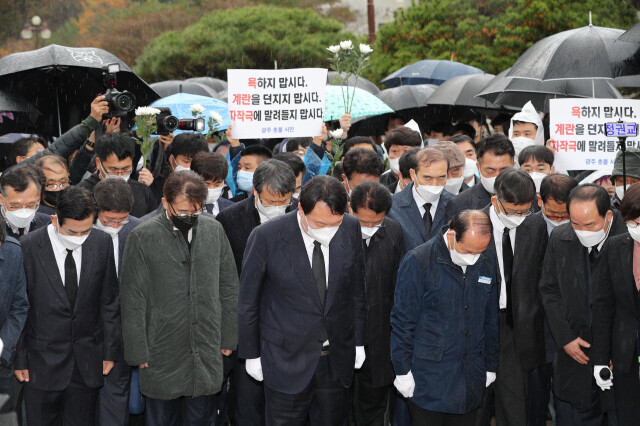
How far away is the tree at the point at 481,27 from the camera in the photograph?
2233 centimetres

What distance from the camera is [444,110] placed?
49.7ft

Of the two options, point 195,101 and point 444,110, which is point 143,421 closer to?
point 195,101

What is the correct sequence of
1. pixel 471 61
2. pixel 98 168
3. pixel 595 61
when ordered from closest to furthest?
pixel 98 168 < pixel 595 61 < pixel 471 61

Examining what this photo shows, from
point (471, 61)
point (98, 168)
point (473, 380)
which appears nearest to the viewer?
point (473, 380)

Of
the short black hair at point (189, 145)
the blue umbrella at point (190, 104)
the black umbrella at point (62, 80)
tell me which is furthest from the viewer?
the blue umbrella at point (190, 104)

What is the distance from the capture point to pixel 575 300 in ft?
20.7

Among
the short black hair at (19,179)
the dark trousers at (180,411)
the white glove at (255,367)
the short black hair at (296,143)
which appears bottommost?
the dark trousers at (180,411)

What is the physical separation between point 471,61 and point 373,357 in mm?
19424

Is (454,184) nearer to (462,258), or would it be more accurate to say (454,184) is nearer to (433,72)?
(462,258)

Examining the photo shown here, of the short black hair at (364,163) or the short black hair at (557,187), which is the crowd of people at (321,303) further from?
the short black hair at (364,163)

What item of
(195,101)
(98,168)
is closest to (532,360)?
(98,168)

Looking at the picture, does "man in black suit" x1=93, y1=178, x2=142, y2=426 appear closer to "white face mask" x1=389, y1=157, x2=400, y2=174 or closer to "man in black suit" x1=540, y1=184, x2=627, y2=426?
"white face mask" x1=389, y1=157, x2=400, y2=174

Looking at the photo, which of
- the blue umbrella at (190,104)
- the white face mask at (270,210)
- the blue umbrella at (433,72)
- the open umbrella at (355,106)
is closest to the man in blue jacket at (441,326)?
the white face mask at (270,210)

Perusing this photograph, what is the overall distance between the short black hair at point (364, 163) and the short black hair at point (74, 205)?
238cm
